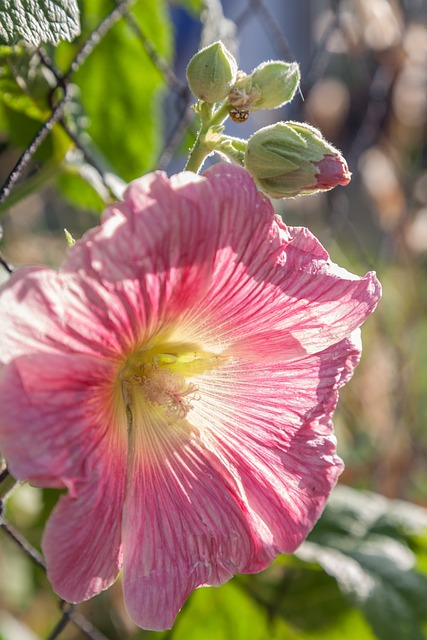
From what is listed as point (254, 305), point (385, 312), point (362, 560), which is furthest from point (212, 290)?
point (385, 312)

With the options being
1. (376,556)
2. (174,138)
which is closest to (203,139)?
(174,138)

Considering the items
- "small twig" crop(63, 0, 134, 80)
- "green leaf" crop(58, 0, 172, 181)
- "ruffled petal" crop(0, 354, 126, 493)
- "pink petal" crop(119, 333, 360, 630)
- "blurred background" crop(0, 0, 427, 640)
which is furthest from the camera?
"green leaf" crop(58, 0, 172, 181)

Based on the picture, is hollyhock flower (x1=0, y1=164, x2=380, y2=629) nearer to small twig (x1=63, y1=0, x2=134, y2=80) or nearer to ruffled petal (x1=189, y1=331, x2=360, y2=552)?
ruffled petal (x1=189, y1=331, x2=360, y2=552)

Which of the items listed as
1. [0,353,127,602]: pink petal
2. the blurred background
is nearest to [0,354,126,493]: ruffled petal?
[0,353,127,602]: pink petal

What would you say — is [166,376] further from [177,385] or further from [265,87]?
[265,87]

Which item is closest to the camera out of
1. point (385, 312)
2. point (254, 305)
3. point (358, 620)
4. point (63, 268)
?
point (63, 268)

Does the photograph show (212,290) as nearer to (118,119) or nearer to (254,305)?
(254,305)

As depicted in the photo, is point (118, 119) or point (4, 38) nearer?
point (4, 38)
